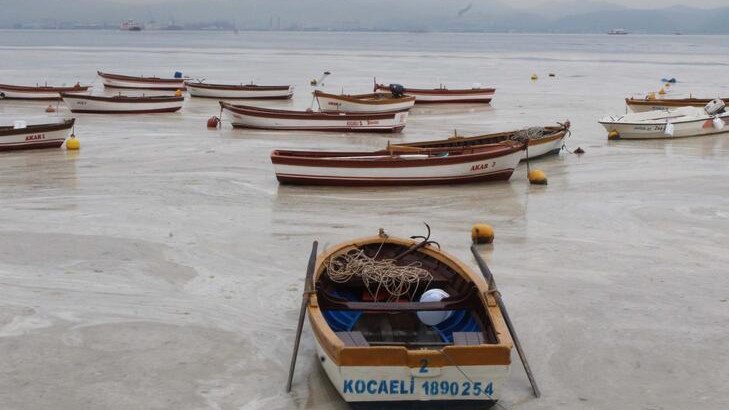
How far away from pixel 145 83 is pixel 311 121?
1891cm

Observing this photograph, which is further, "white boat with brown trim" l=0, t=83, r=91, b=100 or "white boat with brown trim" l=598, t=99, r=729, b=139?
"white boat with brown trim" l=0, t=83, r=91, b=100

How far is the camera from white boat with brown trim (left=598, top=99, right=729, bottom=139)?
2325 centimetres

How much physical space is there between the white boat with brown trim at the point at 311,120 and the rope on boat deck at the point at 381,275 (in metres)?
15.9

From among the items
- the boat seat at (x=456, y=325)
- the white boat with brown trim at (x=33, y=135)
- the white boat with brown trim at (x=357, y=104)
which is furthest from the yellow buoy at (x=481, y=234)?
the white boat with brown trim at (x=357, y=104)

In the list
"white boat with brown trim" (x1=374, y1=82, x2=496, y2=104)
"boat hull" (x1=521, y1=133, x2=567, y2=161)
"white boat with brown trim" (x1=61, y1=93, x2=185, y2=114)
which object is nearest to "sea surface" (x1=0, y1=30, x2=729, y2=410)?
"boat hull" (x1=521, y1=133, x2=567, y2=161)

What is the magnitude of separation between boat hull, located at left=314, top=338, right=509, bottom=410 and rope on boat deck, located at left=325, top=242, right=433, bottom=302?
72.2 inches

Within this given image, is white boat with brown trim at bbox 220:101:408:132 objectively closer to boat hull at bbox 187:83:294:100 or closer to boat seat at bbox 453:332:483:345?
boat hull at bbox 187:83:294:100

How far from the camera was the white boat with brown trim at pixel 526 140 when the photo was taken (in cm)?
1773

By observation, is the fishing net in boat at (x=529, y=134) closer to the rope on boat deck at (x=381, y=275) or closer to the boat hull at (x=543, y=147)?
the boat hull at (x=543, y=147)

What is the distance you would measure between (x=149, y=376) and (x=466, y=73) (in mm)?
52884

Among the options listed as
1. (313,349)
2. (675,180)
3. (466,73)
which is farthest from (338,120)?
(466,73)

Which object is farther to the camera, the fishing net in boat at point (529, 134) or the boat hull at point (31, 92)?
the boat hull at point (31, 92)

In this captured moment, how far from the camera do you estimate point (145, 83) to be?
40.8 metres

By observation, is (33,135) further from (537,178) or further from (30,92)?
(30,92)
